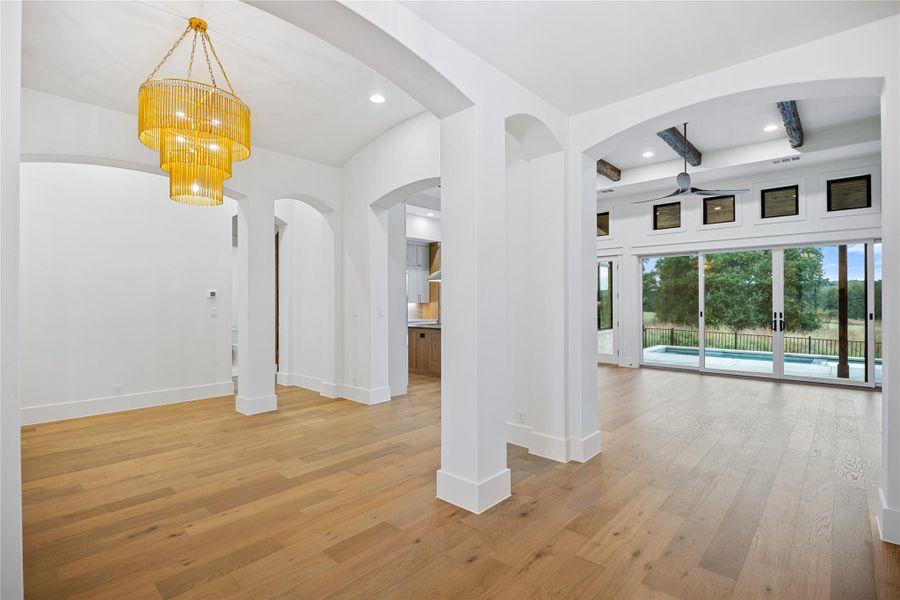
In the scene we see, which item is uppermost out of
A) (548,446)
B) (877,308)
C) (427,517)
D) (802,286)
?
(802,286)

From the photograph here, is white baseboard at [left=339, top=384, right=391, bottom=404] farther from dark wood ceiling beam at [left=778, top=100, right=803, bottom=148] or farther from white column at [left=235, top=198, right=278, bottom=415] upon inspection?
dark wood ceiling beam at [left=778, top=100, right=803, bottom=148]

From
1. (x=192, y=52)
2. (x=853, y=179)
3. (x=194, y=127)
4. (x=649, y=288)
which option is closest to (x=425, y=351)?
(x=649, y=288)

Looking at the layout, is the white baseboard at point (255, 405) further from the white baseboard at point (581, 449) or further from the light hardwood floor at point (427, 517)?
the white baseboard at point (581, 449)

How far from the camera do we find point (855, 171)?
21.0ft

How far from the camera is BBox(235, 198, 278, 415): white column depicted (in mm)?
5133

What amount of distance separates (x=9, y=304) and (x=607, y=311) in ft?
30.2

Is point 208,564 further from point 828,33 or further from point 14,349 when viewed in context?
point 828,33

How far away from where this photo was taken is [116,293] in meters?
5.29

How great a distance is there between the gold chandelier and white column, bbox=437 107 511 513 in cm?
167

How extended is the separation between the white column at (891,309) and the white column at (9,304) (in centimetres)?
381

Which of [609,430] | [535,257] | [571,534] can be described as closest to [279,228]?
[535,257]

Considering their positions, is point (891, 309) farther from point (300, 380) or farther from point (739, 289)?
point (300, 380)

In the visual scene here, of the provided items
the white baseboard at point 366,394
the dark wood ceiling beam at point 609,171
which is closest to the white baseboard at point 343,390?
the white baseboard at point 366,394

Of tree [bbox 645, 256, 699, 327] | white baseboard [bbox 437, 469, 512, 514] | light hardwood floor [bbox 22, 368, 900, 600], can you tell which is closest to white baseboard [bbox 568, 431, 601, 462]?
light hardwood floor [bbox 22, 368, 900, 600]
